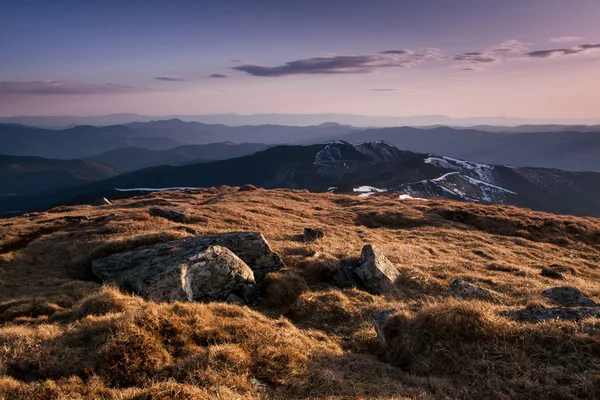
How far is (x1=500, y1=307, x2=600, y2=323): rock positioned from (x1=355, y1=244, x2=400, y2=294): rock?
23.5 feet

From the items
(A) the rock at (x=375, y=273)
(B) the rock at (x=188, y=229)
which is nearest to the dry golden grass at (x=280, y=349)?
(A) the rock at (x=375, y=273)

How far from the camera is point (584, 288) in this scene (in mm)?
19562

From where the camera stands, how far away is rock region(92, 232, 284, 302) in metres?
13.1

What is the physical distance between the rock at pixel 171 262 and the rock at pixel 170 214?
396 inches

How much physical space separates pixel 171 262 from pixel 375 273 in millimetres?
9550

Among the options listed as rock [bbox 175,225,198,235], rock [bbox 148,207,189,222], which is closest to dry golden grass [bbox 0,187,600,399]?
rock [bbox 175,225,198,235]

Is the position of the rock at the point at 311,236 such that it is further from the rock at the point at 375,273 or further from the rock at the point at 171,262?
the rock at the point at 171,262

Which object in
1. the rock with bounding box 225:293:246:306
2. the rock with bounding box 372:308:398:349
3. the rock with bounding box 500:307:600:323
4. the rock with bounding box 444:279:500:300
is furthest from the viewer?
the rock with bounding box 444:279:500:300

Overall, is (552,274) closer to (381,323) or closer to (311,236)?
(311,236)

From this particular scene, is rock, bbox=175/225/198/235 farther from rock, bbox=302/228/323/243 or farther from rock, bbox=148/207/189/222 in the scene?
rock, bbox=302/228/323/243

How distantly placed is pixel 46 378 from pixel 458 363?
8891 millimetres

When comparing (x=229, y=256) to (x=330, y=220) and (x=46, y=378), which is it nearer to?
(x=46, y=378)

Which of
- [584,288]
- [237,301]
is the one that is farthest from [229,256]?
[584,288]

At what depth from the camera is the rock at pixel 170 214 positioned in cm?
2809
